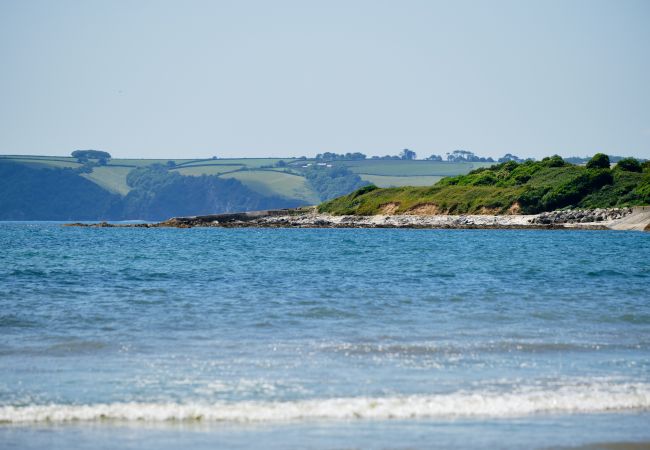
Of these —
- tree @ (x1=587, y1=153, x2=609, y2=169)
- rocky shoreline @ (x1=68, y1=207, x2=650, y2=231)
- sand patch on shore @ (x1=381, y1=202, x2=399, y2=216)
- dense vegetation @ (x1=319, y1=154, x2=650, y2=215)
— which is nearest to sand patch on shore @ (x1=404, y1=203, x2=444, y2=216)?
dense vegetation @ (x1=319, y1=154, x2=650, y2=215)

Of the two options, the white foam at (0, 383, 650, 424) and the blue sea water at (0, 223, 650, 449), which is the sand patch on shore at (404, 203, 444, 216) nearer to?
the blue sea water at (0, 223, 650, 449)

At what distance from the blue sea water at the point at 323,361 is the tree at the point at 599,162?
6331 cm

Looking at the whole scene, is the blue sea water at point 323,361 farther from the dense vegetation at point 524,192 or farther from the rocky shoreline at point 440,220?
the dense vegetation at point 524,192

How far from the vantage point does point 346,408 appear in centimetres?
1176

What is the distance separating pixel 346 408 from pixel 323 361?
3050 mm

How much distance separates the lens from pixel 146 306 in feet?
71.7

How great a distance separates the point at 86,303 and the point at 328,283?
309 inches

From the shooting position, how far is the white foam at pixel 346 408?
11.5 m

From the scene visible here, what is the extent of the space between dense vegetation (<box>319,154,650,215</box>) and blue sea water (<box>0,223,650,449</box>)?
5498 cm

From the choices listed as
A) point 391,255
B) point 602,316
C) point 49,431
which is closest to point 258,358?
point 49,431

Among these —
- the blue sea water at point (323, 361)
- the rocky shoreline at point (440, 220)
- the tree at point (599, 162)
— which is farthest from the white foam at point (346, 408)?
the tree at point (599, 162)

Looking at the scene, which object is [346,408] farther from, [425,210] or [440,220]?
[425,210]

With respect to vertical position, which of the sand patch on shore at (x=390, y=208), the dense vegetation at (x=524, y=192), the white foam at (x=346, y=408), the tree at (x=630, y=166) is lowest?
the white foam at (x=346, y=408)

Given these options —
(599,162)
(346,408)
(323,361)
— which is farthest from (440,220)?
(346,408)
